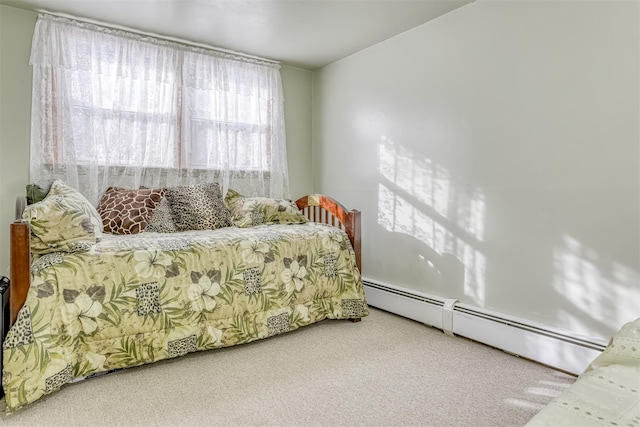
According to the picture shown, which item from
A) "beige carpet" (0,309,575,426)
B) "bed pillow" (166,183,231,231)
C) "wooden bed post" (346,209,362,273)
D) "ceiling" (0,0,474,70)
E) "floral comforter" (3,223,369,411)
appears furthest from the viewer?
"wooden bed post" (346,209,362,273)

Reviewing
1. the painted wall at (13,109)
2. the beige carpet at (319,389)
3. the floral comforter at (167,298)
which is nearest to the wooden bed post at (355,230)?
the floral comforter at (167,298)

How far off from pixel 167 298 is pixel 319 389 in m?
0.93

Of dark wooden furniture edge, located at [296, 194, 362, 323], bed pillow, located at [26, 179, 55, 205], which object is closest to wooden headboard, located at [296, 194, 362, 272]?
dark wooden furniture edge, located at [296, 194, 362, 323]

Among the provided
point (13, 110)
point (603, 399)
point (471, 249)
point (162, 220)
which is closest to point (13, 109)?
point (13, 110)

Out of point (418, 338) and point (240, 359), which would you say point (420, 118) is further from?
point (240, 359)

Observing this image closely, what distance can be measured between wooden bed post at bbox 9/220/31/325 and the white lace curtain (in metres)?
1.25

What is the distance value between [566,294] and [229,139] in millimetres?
2780

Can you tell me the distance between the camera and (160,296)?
2135mm

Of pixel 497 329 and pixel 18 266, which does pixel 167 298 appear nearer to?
pixel 18 266

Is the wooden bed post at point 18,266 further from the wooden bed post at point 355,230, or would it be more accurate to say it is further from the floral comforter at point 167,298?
the wooden bed post at point 355,230

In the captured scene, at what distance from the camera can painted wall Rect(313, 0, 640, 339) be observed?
2000 millimetres

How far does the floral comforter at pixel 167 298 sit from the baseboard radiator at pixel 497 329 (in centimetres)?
39

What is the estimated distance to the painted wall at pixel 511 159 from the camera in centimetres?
200

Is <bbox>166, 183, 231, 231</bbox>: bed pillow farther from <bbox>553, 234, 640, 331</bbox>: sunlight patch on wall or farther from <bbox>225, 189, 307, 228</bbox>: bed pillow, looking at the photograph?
<bbox>553, 234, 640, 331</bbox>: sunlight patch on wall
